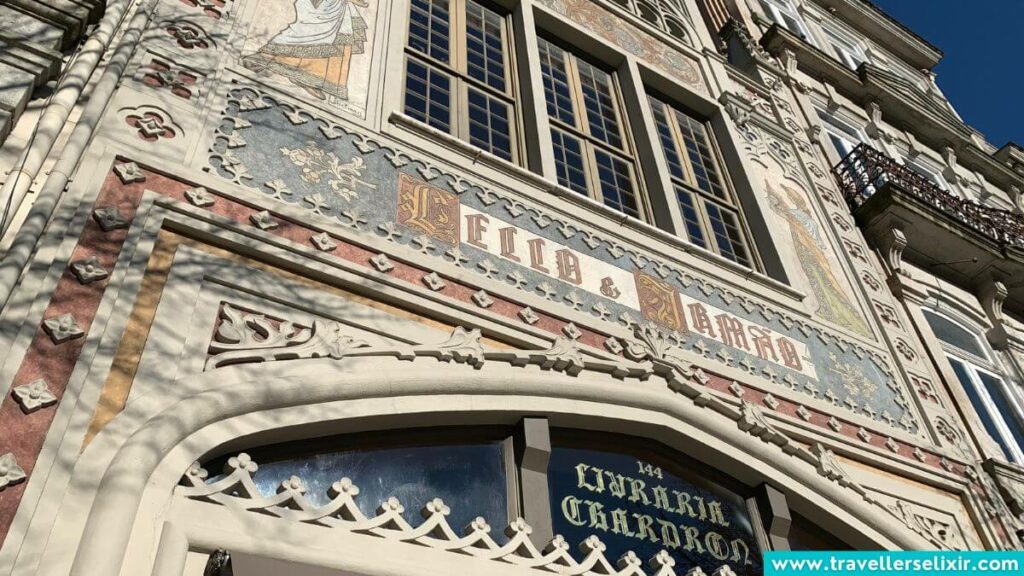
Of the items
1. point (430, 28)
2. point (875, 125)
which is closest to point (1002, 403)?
point (875, 125)

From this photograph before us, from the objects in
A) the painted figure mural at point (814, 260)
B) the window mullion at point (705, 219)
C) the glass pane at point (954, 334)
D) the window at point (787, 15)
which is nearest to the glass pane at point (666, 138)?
the window mullion at point (705, 219)

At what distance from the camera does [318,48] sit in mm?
7105

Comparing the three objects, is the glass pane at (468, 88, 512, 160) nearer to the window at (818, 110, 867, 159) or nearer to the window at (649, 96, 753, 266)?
the window at (649, 96, 753, 266)

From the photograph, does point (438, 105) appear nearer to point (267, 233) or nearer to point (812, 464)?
point (267, 233)

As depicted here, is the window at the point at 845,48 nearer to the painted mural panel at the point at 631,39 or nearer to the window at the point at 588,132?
the painted mural panel at the point at 631,39

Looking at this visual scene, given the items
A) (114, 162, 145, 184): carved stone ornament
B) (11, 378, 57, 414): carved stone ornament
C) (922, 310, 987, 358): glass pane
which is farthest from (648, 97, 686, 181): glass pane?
(11, 378, 57, 414): carved stone ornament

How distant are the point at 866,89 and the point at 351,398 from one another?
13883mm

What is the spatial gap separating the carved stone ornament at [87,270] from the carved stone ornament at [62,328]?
0.26 meters

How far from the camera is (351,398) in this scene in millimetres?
4762

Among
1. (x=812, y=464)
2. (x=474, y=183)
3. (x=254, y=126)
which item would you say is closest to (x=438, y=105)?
(x=474, y=183)

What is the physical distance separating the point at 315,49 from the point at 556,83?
132 inches

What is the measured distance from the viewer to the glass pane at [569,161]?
8305 millimetres

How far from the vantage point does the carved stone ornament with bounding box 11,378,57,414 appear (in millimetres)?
3720

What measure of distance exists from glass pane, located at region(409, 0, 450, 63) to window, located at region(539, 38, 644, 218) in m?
1.25
